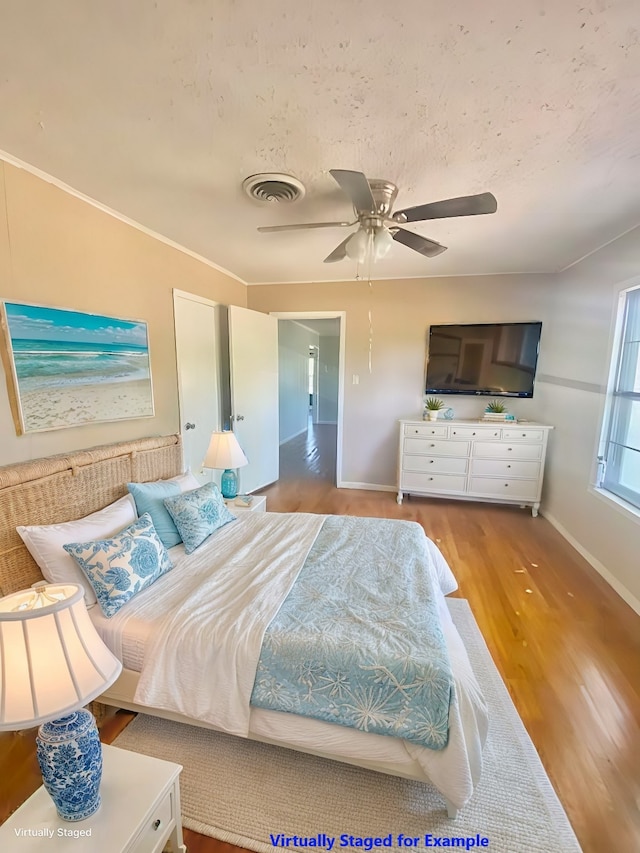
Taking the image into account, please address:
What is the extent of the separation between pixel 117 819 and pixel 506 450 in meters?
3.77

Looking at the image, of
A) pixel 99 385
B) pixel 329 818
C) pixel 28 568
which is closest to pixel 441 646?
pixel 329 818

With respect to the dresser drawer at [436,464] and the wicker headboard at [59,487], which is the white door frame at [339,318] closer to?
the dresser drawer at [436,464]

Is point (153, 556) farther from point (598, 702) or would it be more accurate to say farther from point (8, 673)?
point (598, 702)

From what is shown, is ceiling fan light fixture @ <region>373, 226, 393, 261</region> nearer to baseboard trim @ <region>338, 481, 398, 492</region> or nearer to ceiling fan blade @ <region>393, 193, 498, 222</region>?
ceiling fan blade @ <region>393, 193, 498, 222</region>

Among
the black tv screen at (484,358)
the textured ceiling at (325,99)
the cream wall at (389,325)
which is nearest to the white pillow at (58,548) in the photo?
the textured ceiling at (325,99)

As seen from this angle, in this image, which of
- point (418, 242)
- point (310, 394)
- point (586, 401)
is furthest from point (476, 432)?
point (310, 394)

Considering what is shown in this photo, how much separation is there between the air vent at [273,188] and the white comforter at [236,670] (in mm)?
1968

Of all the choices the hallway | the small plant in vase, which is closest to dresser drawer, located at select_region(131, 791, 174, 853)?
the hallway

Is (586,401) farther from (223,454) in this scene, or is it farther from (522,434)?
(223,454)

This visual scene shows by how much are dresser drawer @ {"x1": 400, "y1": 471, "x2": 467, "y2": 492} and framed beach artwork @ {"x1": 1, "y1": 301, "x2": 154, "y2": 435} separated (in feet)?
8.91

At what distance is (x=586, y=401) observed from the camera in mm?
3037

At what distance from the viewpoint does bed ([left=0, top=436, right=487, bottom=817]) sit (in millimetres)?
1130

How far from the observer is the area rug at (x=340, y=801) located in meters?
1.14

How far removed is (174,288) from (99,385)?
1147 millimetres
